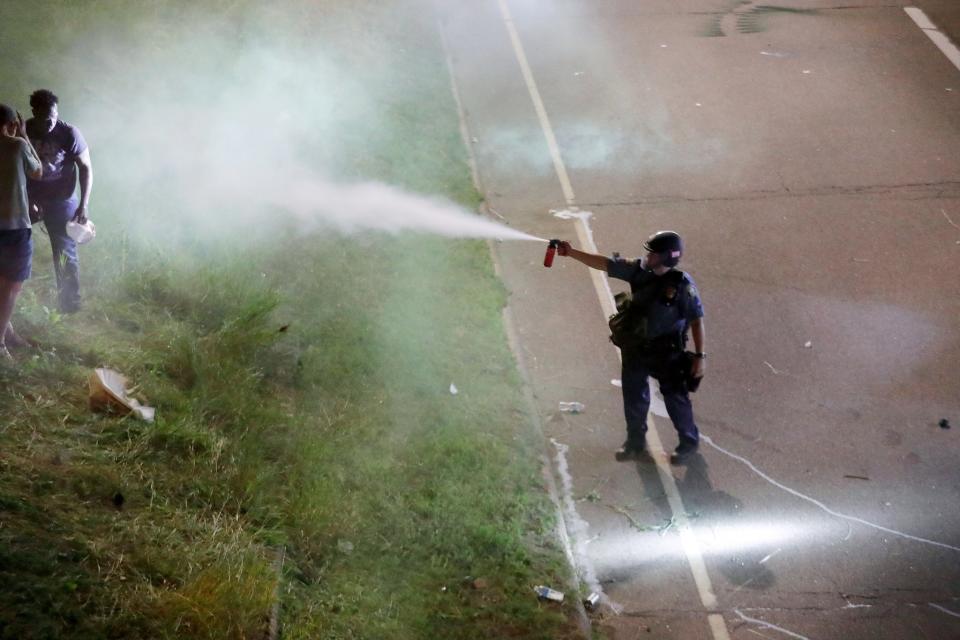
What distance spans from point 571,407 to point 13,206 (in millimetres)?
4222

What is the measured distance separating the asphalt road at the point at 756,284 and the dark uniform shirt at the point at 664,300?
1.10 m

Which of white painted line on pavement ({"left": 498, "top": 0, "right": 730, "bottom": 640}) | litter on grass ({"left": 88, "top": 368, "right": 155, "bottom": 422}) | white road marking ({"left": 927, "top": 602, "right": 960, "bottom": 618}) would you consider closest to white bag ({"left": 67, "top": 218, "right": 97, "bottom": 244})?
litter on grass ({"left": 88, "top": 368, "right": 155, "bottom": 422})

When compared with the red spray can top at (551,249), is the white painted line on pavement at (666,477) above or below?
below

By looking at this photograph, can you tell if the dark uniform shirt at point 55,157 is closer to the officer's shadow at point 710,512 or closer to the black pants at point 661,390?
the black pants at point 661,390

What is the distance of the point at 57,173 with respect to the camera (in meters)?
6.85

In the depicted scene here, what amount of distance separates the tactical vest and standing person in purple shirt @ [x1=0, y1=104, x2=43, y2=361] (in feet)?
13.0

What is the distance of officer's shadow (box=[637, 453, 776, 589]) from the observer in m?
6.27

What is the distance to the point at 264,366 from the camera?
7.58 metres

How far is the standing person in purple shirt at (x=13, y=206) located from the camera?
6.16m

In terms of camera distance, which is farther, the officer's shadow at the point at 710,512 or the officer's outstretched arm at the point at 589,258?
the officer's outstretched arm at the point at 589,258

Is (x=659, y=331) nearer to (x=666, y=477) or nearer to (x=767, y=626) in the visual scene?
(x=666, y=477)

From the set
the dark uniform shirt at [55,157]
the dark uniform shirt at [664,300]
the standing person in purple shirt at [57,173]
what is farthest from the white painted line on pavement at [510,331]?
the dark uniform shirt at [55,157]

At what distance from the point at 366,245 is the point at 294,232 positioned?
76 centimetres

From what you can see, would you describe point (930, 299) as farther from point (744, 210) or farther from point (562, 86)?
point (562, 86)
